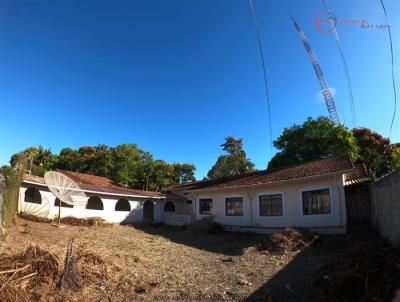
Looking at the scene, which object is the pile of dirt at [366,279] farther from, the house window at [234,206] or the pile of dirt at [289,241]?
the house window at [234,206]

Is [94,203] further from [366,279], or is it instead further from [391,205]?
[366,279]

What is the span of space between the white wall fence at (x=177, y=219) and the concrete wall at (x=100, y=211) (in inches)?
47.2

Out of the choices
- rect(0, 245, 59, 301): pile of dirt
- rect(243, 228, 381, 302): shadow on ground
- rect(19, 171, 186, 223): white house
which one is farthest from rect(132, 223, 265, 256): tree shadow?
rect(19, 171, 186, 223): white house

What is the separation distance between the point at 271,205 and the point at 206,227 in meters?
4.12

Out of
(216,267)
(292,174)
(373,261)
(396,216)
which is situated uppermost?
(292,174)

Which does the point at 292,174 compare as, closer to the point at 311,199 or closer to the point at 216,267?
the point at 311,199

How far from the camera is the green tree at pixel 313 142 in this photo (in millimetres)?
25125

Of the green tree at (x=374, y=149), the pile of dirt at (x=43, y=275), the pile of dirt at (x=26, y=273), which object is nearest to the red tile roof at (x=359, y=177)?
the green tree at (x=374, y=149)

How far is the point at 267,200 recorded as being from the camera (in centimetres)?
1630

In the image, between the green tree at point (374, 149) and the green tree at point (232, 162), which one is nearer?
the green tree at point (374, 149)

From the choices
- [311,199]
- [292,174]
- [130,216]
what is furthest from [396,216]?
[130,216]

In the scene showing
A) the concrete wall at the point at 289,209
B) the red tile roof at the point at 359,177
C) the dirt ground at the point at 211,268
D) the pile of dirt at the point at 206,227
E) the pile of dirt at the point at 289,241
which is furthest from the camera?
the pile of dirt at the point at 206,227

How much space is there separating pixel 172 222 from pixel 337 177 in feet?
43.6

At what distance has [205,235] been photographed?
16.6m
